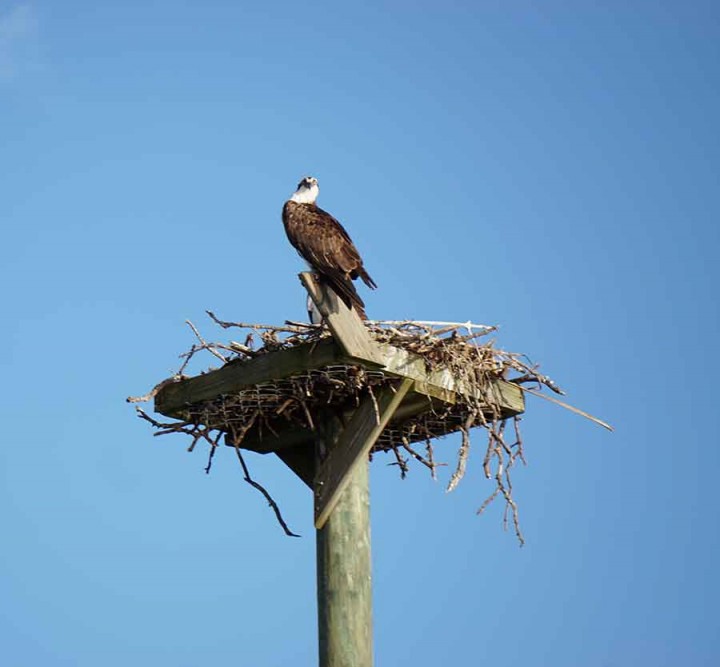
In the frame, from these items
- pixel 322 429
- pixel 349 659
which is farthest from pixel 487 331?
pixel 349 659

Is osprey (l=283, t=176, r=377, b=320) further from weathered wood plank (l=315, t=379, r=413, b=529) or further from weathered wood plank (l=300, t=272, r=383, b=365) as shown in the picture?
weathered wood plank (l=315, t=379, r=413, b=529)

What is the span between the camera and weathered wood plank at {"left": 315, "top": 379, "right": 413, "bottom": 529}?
5.77m

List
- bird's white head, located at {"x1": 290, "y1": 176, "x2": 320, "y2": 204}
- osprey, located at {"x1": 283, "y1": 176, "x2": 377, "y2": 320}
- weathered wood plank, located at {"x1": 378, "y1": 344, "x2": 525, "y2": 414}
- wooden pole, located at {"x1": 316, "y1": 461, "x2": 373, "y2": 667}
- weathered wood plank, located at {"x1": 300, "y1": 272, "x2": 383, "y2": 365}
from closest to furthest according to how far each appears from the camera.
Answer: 1. weathered wood plank, located at {"x1": 300, "y1": 272, "x2": 383, "y2": 365}
2. wooden pole, located at {"x1": 316, "y1": 461, "x2": 373, "y2": 667}
3. weathered wood plank, located at {"x1": 378, "y1": 344, "x2": 525, "y2": 414}
4. osprey, located at {"x1": 283, "y1": 176, "x2": 377, "y2": 320}
5. bird's white head, located at {"x1": 290, "y1": 176, "x2": 320, "y2": 204}

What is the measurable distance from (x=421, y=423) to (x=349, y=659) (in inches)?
58.4

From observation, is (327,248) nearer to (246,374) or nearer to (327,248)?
(327,248)

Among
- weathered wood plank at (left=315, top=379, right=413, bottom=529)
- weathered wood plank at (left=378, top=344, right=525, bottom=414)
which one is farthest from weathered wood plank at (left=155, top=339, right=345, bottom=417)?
weathered wood plank at (left=315, top=379, right=413, bottom=529)

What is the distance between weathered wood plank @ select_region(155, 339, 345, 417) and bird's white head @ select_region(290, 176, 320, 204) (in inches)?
92.0

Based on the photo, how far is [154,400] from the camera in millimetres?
6395

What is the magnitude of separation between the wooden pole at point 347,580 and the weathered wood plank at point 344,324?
2.13 feet

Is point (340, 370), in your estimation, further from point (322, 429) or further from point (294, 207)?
point (294, 207)

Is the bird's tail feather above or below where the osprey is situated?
below

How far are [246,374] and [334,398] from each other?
0.48m


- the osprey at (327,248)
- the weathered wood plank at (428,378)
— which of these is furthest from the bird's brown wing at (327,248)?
the weathered wood plank at (428,378)

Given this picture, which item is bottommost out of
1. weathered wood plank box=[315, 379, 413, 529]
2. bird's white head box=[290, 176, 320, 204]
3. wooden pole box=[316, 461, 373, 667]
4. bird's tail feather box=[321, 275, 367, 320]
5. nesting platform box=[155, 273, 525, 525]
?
wooden pole box=[316, 461, 373, 667]
